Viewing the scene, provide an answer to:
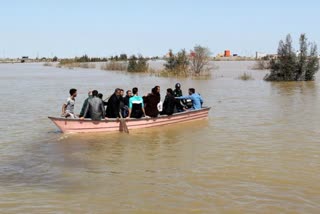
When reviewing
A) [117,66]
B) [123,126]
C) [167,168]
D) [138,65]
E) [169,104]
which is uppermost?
[138,65]

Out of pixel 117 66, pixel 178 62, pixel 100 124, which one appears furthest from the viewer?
pixel 117 66

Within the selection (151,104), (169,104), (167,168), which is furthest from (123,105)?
(167,168)

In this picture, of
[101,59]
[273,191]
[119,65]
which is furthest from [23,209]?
[101,59]

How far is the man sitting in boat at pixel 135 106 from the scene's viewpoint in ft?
48.6

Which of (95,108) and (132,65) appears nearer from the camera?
(95,108)

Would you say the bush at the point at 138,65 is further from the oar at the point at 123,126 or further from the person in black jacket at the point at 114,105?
the oar at the point at 123,126

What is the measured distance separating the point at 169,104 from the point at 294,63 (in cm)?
2863

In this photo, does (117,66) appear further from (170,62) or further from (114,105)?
(114,105)

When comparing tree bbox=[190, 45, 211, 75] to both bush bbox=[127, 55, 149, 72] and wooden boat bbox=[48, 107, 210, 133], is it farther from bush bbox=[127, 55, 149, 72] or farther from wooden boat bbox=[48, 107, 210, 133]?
wooden boat bbox=[48, 107, 210, 133]

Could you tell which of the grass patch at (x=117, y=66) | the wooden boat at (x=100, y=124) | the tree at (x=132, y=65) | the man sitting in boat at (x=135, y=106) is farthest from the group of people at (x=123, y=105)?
the grass patch at (x=117, y=66)

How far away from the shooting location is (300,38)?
133 ft

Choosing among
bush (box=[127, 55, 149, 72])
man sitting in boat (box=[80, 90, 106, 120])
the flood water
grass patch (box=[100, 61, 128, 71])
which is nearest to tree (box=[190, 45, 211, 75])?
bush (box=[127, 55, 149, 72])

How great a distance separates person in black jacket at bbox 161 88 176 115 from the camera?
51.9 ft

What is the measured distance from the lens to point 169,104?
15883 millimetres
